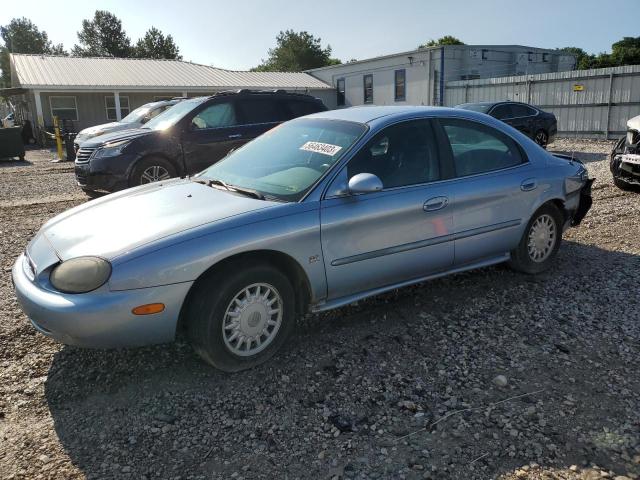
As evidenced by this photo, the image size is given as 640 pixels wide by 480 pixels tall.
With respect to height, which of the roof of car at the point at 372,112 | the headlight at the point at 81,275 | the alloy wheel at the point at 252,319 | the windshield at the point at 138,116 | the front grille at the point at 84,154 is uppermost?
the windshield at the point at 138,116

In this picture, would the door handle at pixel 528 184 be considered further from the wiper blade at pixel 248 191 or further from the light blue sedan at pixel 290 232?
the wiper blade at pixel 248 191

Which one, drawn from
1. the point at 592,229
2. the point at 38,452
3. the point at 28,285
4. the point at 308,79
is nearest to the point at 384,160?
the point at 28,285

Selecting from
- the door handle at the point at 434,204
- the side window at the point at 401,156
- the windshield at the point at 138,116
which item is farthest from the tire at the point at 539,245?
the windshield at the point at 138,116

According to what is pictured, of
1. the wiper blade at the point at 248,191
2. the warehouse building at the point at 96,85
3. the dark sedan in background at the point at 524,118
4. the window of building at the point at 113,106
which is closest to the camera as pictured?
the wiper blade at the point at 248,191

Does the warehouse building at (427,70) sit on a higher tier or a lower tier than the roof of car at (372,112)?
higher

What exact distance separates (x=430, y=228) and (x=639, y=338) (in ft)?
5.47

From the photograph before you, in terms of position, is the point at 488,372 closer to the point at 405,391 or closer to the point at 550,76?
the point at 405,391

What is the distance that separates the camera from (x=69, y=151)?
16.8 m

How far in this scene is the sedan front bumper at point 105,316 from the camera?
278cm

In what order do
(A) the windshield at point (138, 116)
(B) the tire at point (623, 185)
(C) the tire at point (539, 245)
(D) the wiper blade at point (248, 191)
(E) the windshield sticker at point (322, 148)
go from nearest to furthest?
(D) the wiper blade at point (248, 191)
(E) the windshield sticker at point (322, 148)
(C) the tire at point (539, 245)
(B) the tire at point (623, 185)
(A) the windshield at point (138, 116)

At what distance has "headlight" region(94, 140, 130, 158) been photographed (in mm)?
7941

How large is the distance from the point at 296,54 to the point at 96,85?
130 ft

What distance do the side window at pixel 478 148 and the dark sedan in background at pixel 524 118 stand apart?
9.77 meters

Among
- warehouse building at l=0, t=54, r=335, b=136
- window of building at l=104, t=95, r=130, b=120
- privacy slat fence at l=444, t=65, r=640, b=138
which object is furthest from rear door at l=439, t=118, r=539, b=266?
window of building at l=104, t=95, r=130, b=120
